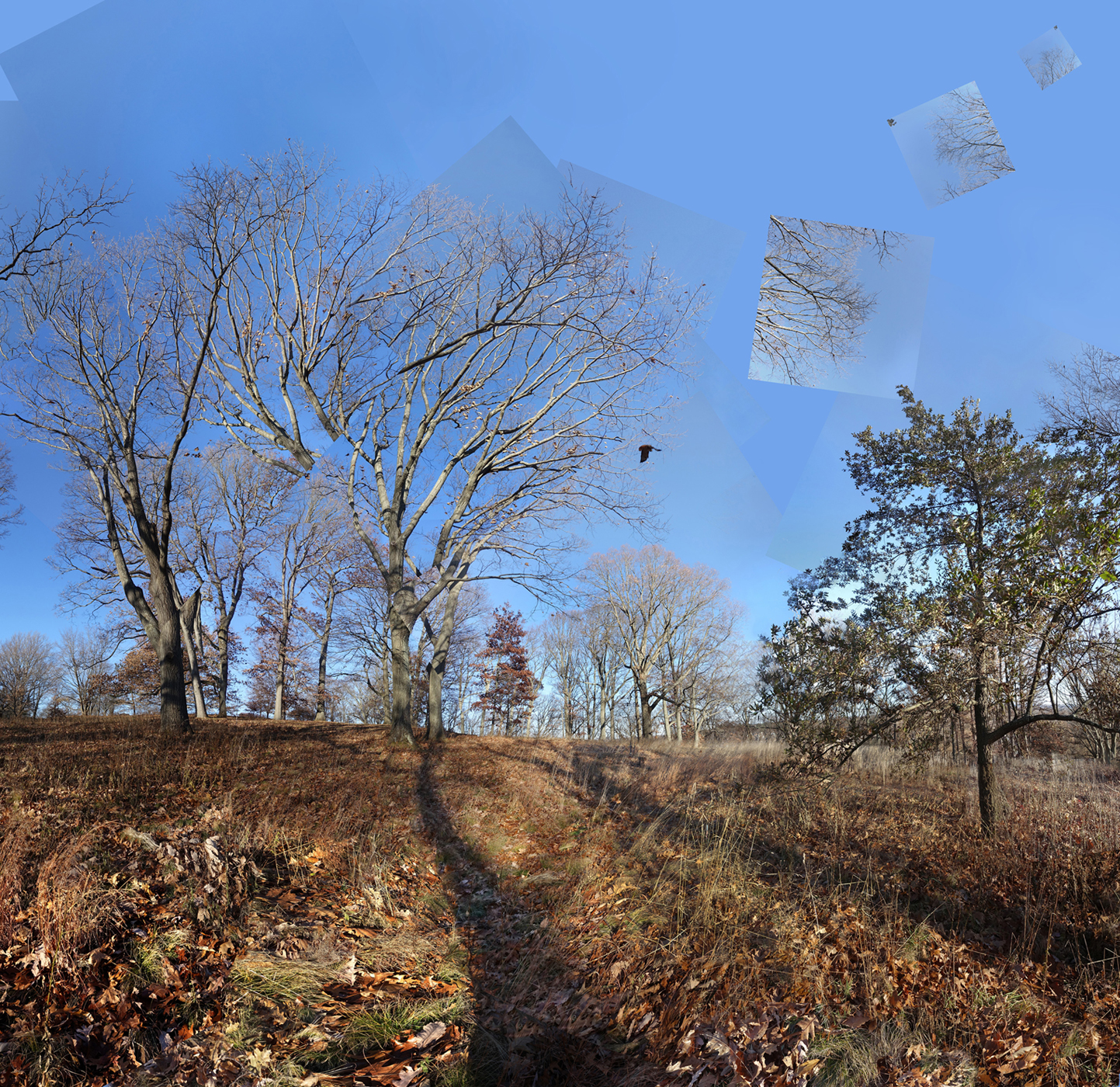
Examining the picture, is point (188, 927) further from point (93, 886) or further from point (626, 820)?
point (626, 820)

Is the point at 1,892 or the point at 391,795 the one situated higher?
the point at 1,892

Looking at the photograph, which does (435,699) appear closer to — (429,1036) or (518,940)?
(518,940)

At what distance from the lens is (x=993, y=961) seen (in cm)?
446

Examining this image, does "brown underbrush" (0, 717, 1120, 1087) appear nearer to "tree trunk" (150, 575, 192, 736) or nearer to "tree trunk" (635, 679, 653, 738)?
"tree trunk" (150, 575, 192, 736)

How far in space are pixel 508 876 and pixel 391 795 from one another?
2532 mm

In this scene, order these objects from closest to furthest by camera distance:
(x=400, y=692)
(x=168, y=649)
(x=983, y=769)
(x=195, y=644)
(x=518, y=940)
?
(x=518, y=940)
(x=983, y=769)
(x=168, y=649)
(x=400, y=692)
(x=195, y=644)

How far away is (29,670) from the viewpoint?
33844 mm

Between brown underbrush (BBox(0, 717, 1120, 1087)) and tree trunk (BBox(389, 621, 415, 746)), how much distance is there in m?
3.55

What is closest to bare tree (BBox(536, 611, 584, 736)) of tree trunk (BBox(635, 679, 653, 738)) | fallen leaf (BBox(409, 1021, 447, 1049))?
tree trunk (BBox(635, 679, 653, 738))

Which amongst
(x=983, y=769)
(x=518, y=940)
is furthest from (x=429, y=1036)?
(x=983, y=769)

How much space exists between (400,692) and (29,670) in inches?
1443

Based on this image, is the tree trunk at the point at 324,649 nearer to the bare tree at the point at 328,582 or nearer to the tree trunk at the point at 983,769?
the bare tree at the point at 328,582

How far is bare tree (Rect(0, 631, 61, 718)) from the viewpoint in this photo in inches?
862

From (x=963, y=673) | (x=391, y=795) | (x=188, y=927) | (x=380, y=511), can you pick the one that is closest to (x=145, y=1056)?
(x=188, y=927)
